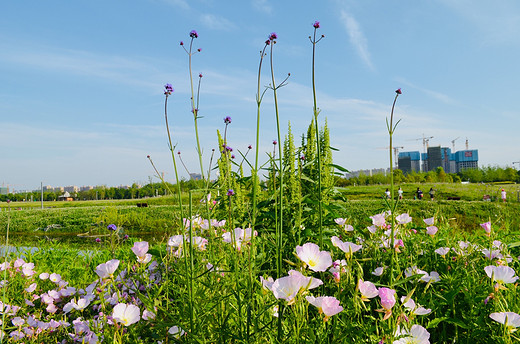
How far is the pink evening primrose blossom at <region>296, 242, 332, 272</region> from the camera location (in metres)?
0.98

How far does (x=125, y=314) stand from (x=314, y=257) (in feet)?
2.27

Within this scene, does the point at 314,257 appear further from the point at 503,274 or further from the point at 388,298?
the point at 503,274

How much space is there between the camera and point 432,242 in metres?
→ 2.12

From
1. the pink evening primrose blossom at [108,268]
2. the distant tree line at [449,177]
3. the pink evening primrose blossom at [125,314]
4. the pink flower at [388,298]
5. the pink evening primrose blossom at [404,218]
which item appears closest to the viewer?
the pink flower at [388,298]

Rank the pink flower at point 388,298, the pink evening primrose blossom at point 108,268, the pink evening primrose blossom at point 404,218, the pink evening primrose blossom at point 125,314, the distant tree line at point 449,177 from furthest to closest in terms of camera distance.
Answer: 1. the distant tree line at point 449,177
2. the pink evening primrose blossom at point 404,218
3. the pink evening primrose blossom at point 108,268
4. the pink evening primrose blossom at point 125,314
5. the pink flower at point 388,298

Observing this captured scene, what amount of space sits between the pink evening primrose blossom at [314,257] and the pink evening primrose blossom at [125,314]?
62 cm

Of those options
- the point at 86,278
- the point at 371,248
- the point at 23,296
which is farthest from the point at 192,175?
the point at 86,278

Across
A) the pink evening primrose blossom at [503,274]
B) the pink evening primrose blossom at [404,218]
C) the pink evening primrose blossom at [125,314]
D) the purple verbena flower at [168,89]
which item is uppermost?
the purple verbena flower at [168,89]

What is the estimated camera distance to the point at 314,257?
1015mm

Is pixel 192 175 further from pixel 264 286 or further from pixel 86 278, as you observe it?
pixel 86 278

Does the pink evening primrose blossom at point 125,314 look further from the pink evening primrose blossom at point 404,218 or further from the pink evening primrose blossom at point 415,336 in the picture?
the pink evening primrose blossom at point 404,218

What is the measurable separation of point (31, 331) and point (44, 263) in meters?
1.93

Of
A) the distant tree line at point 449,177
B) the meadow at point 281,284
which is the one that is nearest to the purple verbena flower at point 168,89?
the meadow at point 281,284

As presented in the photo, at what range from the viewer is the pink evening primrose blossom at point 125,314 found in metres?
1.16
